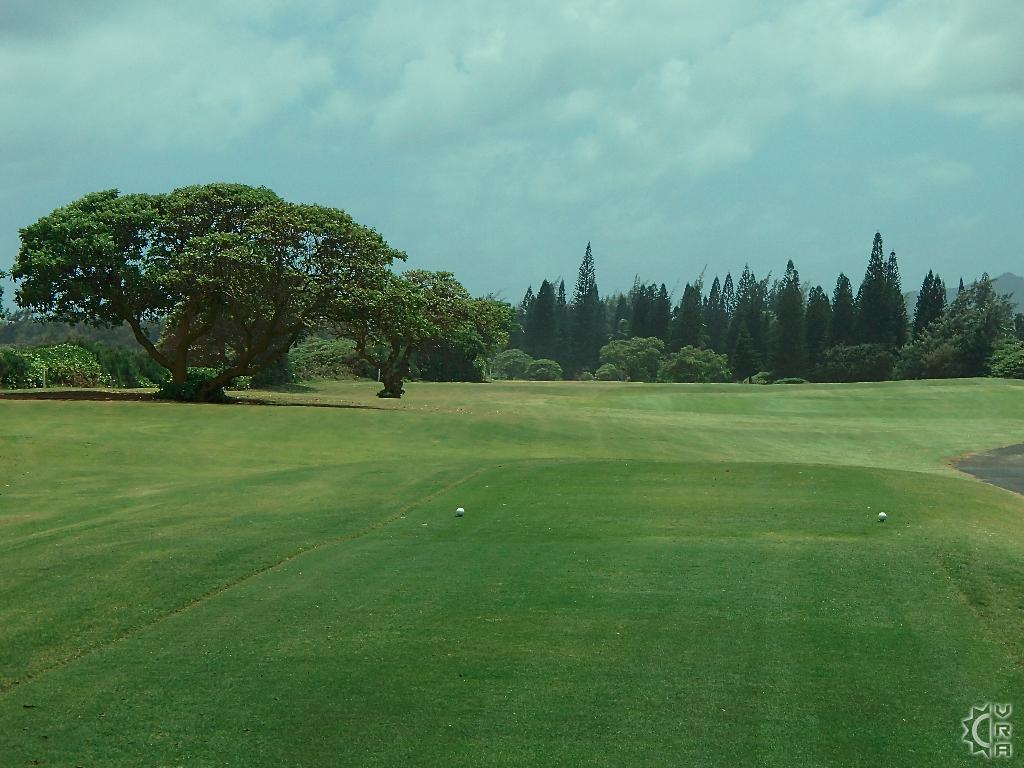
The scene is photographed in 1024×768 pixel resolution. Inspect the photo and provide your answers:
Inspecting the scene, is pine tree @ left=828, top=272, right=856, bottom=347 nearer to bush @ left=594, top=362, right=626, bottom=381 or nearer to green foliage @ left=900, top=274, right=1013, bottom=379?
green foliage @ left=900, top=274, right=1013, bottom=379

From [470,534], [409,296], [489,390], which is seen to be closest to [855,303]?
[489,390]

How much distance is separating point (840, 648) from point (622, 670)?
6.28ft

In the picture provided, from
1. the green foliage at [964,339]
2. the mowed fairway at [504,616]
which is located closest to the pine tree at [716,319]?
the green foliage at [964,339]

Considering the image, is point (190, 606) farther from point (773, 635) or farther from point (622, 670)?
point (773, 635)

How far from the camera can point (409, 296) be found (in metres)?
41.9

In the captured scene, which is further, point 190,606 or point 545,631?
point 190,606

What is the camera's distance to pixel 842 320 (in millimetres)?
125562

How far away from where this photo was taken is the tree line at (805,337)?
4232 inches

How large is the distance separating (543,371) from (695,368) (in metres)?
26.5

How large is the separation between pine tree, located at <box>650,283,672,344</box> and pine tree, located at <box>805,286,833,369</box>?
24.1m

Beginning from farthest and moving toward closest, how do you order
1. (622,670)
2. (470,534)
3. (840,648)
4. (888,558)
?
(470,534) < (888,558) < (840,648) < (622,670)

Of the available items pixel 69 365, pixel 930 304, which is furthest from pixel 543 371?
pixel 69 365

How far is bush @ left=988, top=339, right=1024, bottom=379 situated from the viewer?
93025 mm

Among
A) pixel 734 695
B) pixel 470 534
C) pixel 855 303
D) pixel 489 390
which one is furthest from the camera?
pixel 855 303
